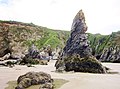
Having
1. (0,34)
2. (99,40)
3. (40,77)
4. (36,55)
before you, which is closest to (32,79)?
(40,77)

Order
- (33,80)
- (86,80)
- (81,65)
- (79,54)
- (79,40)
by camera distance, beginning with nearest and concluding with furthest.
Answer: (33,80) → (86,80) → (81,65) → (79,54) → (79,40)

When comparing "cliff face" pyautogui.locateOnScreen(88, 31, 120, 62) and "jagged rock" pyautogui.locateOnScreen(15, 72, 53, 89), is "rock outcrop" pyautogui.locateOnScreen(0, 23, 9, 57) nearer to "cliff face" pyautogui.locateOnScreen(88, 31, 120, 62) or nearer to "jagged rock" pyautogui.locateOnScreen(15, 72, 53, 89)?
"cliff face" pyautogui.locateOnScreen(88, 31, 120, 62)

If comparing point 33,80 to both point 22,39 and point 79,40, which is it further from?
point 22,39

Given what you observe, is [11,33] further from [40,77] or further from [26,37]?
[40,77]

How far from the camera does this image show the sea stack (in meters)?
49.9

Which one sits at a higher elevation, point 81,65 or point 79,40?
point 79,40

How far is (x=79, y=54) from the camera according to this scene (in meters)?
53.4

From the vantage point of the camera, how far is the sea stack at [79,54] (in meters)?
49.9

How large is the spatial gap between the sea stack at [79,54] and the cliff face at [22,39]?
69468 millimetres

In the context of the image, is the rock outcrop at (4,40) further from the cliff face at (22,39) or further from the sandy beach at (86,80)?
the sandy beach at (86,80)

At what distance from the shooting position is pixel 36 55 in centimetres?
9112

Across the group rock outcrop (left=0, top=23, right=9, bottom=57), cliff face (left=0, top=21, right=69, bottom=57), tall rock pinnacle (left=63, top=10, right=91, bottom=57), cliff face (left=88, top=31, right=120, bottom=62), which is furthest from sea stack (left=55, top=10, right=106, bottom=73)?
rock outcrop (left=0, top=23, right=9, bottom=57)

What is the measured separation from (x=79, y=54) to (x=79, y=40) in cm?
302

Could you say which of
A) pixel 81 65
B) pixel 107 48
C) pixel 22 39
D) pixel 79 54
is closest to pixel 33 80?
pixel 81 65
